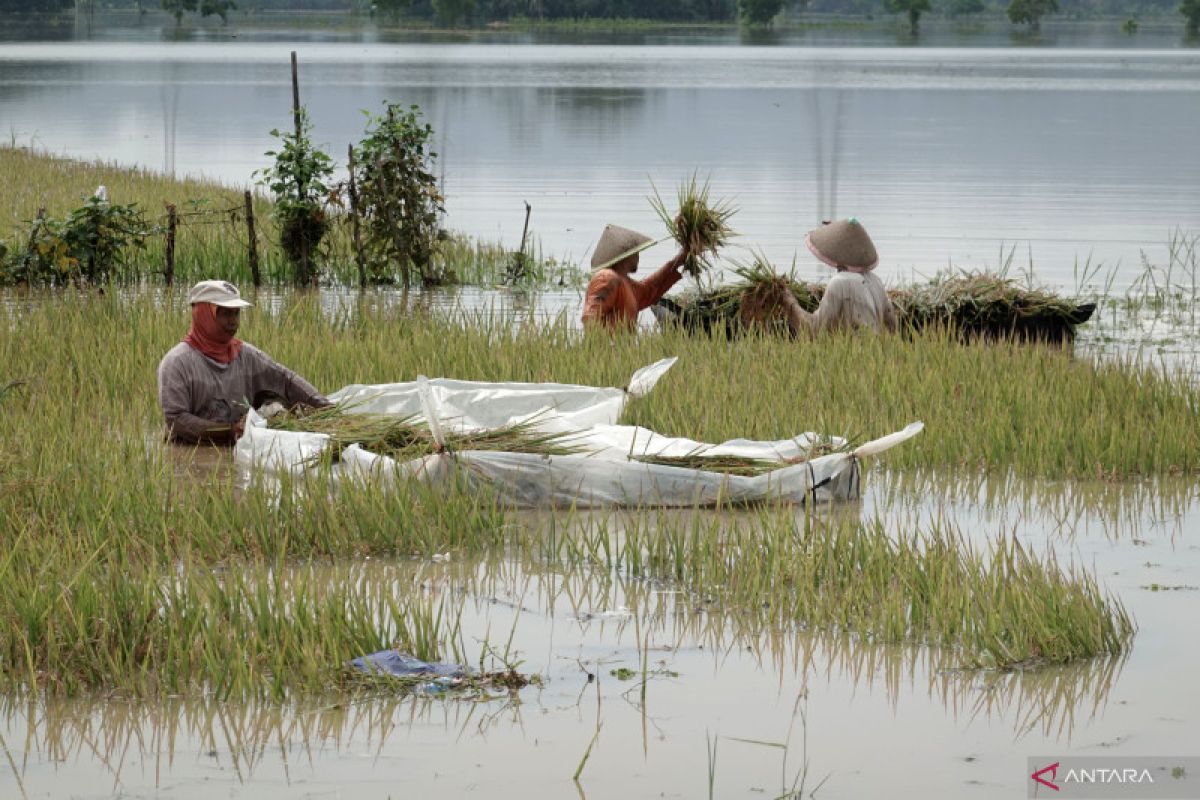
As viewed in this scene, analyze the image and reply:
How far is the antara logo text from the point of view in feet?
12.4

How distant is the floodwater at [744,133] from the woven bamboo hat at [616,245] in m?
2.20

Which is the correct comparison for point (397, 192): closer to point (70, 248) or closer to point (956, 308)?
point (70, 248)

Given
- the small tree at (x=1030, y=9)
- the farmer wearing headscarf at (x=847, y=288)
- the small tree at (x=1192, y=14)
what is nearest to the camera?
the farmer wearing headscarf at (x=847, y=288)

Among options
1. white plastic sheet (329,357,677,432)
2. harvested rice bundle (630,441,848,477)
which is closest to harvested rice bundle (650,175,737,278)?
white plastic sheet (329,357,677,432)

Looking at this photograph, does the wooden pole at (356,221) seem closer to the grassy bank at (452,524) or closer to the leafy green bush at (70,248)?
the leafy green bush at (70,248)

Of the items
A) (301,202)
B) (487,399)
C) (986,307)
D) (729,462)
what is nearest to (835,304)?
(986,307)

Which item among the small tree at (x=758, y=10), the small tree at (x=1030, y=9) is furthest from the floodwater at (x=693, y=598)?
the small tree at (x=1030, y=9)

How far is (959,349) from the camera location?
8570mm

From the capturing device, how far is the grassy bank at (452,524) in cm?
435

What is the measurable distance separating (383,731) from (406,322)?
18.2 feet

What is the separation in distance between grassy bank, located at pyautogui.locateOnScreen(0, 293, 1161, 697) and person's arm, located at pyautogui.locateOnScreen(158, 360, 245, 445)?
108 mm

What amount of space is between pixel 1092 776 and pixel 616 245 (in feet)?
16.6

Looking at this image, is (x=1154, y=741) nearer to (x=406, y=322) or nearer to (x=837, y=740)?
(x=837, y=740)

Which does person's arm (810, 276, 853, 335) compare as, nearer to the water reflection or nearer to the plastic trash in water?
the water reflection
